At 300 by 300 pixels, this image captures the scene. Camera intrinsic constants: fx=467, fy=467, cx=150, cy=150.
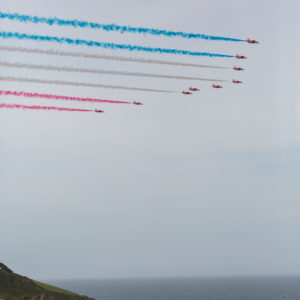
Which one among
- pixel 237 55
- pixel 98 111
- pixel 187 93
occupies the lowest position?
pixel 98 111

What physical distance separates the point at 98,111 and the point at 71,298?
52.6m

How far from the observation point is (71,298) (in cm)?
11556

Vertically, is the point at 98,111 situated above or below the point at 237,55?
below

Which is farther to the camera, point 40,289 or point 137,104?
point 40,289

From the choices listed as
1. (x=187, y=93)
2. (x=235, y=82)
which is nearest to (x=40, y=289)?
(x=187, y=93)

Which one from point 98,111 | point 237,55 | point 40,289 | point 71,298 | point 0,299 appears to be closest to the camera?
point 0,299

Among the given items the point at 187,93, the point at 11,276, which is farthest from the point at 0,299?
the point at 187,93

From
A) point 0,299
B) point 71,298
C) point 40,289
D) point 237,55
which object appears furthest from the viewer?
point 71,298

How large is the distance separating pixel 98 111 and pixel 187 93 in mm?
23737

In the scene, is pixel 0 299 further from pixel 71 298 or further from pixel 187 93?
pixel 187 93

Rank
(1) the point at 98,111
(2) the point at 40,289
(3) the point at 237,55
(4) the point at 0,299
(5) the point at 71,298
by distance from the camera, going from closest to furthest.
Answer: (4) the point at 0,299, (1) the point at 98,111, (3) the point at 237,55, (2) the point at 40,289, (5) the point at 71,298

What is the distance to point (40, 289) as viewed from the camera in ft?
355

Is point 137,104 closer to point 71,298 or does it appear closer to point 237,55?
point 237,55

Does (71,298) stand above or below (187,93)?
below
